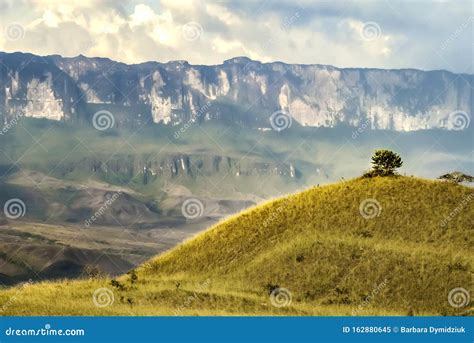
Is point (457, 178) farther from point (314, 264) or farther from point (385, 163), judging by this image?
point (314, 264)

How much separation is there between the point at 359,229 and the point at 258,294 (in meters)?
10.9

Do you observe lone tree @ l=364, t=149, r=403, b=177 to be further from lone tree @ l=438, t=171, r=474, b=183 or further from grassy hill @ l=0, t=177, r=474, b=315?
lone tree @ l=438, t=171, r=474, b=183

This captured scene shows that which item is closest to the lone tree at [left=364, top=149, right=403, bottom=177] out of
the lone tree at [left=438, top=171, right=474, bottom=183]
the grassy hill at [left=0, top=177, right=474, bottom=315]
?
the grassy hill at [left=0, top=177, right=474, bottom=315]

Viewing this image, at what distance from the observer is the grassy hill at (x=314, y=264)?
134 ft

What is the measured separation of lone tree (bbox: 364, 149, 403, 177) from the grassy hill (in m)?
1.22

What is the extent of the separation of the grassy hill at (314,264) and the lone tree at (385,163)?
4.00 feet

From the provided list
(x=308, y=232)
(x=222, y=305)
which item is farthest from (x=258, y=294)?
(x=308, y=232)

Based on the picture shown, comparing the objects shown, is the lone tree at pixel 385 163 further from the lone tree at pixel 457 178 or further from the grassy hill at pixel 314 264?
the lone tree at pixel 457 178

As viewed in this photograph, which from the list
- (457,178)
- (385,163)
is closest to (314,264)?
(385,163)

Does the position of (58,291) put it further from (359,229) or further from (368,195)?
(368,195)

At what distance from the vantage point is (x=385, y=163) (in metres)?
59.8

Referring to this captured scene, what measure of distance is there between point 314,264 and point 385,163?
15150mm

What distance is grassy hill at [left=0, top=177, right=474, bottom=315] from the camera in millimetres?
40875

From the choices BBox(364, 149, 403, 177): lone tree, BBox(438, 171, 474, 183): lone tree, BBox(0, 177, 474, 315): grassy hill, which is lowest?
BBox(0, 177, 474, 315): grassy hill
